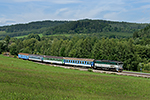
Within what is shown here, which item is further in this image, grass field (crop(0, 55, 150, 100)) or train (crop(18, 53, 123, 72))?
train (crop(18, 53, 123, 72))

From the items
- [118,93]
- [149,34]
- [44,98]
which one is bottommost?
[118,93]

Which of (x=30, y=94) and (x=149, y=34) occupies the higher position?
(x=149, y=34)

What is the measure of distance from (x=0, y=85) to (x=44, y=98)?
6.79 m

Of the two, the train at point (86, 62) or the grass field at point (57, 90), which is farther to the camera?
the train at point (86, 62)

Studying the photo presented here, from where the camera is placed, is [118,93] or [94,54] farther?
[94,54]

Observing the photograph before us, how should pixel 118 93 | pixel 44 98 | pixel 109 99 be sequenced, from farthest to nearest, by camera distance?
1. pixel 118 93
2. pixel 109 99
3. pixel 44 98

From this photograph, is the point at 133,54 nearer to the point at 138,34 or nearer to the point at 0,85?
the point at 0,85

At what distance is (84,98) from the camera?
20062mm

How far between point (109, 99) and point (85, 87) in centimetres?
596

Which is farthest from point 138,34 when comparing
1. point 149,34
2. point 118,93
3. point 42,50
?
point 118,93

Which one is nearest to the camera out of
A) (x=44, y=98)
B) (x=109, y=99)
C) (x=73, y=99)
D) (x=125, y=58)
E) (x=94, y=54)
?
(x=44, y=98)

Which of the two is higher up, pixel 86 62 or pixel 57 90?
pixel 86 62

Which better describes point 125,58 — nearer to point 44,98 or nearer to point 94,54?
point 94,54

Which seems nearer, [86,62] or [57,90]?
[57,90]
